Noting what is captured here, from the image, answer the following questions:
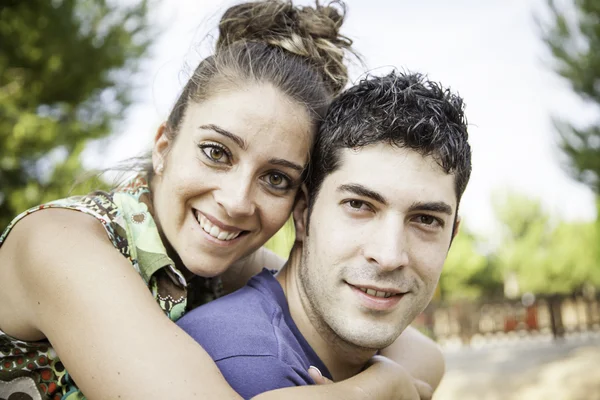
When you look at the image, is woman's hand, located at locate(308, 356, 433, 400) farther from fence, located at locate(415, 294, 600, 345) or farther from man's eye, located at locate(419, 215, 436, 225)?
fence, located at locate(415, 294, 600, 345)

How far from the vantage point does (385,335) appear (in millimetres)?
2240

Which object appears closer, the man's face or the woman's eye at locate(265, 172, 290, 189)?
the man's face

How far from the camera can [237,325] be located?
2.04 meters

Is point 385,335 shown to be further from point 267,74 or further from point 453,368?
point 453,368

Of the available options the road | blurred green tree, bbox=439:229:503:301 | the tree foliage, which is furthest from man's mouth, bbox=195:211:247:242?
blurred green tree, bbox=439:229:503:301

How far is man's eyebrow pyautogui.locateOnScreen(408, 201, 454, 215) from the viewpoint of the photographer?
7.33 feet

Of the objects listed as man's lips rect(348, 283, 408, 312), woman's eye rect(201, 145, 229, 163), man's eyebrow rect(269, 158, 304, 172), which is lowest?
man's lips rect(348, 283, 408, 312)

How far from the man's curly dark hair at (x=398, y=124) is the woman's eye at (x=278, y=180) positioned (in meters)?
0.11

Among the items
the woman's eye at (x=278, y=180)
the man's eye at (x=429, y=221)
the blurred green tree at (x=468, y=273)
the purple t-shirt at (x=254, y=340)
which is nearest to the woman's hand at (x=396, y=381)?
the purple t-shirt at (x=254, y=340)

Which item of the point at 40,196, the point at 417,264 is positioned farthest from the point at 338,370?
the point at 40,196

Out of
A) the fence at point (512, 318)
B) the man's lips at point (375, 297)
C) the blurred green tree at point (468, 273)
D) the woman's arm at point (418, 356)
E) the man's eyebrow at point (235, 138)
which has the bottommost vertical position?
the blurred green tree at point (468, 273)

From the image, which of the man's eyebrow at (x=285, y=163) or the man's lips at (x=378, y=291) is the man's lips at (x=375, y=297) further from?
the man's eyebrow at (x=285, y=163)

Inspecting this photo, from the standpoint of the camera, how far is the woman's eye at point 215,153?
2.37 metres

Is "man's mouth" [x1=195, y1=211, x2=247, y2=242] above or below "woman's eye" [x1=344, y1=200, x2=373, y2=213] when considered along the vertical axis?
below
